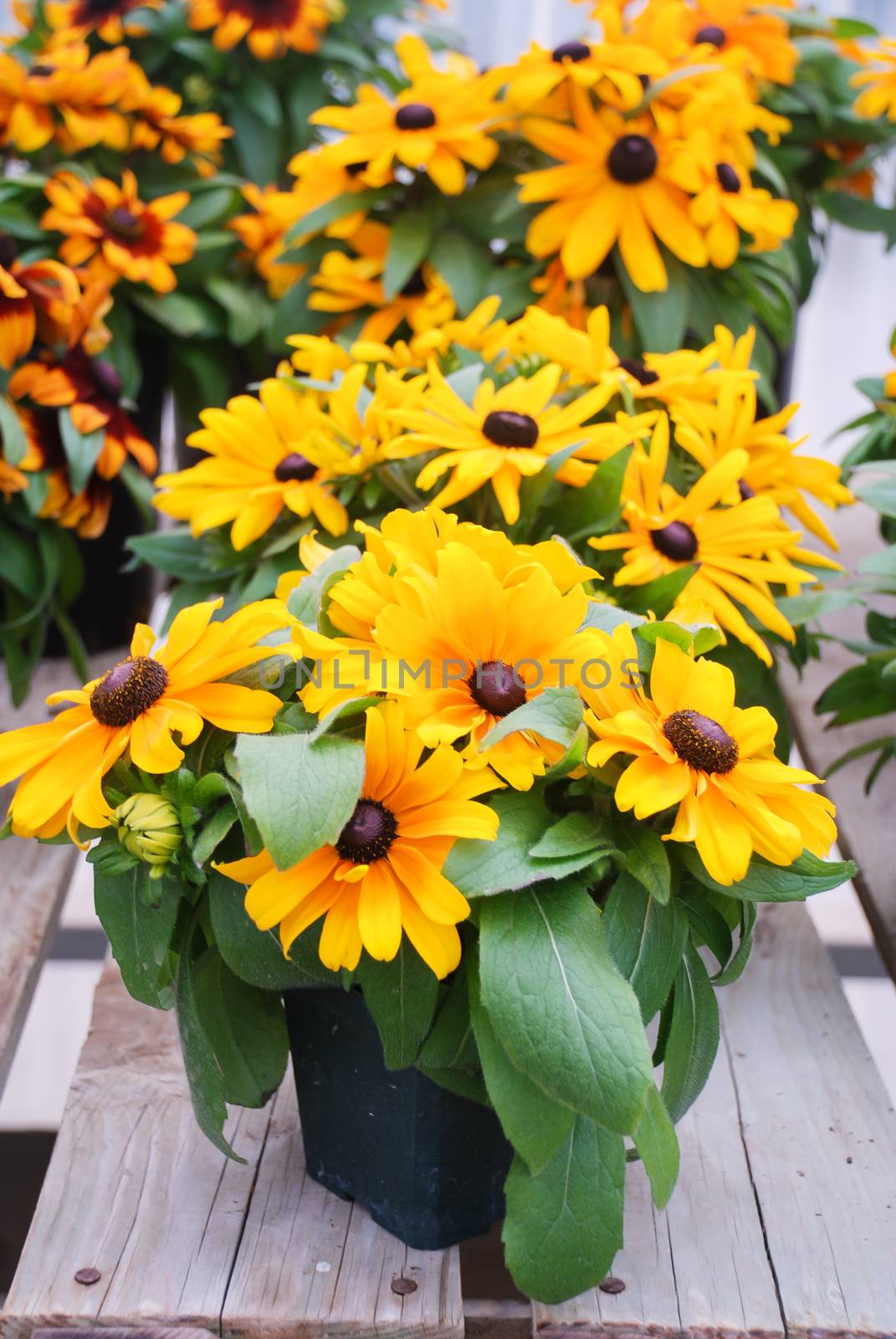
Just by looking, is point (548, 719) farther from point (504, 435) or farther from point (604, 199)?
point (604, 199)

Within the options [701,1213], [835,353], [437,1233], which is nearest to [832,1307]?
[701,1213]

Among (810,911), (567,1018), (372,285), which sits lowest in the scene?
(810,911)

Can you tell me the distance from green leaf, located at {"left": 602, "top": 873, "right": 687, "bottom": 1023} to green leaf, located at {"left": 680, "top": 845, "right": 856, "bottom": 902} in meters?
0.02

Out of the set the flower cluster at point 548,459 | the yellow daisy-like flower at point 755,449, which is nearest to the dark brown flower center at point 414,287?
the flower cluster at point 548,459

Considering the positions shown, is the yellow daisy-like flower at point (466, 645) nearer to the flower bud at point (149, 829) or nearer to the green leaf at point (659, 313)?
the flower bud at point (149, 829)

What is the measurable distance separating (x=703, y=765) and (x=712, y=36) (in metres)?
0.90

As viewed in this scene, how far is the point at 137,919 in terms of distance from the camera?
1.87 feet

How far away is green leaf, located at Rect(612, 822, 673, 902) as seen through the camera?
1.76 feet

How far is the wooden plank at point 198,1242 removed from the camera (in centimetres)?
61

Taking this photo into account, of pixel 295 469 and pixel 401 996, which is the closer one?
pixel 401 996

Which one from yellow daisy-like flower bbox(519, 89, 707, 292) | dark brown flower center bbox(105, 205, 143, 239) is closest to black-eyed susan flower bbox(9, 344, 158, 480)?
dark brown flower center bbox(105, 205, 143, 239)

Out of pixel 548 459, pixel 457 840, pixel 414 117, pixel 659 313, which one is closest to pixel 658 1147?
pixel 457 840

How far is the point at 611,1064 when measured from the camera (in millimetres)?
502

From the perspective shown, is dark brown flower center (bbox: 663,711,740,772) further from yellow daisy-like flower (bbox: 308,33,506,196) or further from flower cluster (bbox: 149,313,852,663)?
yellow daisy-like flower (bbox: 308,33,506,196)
